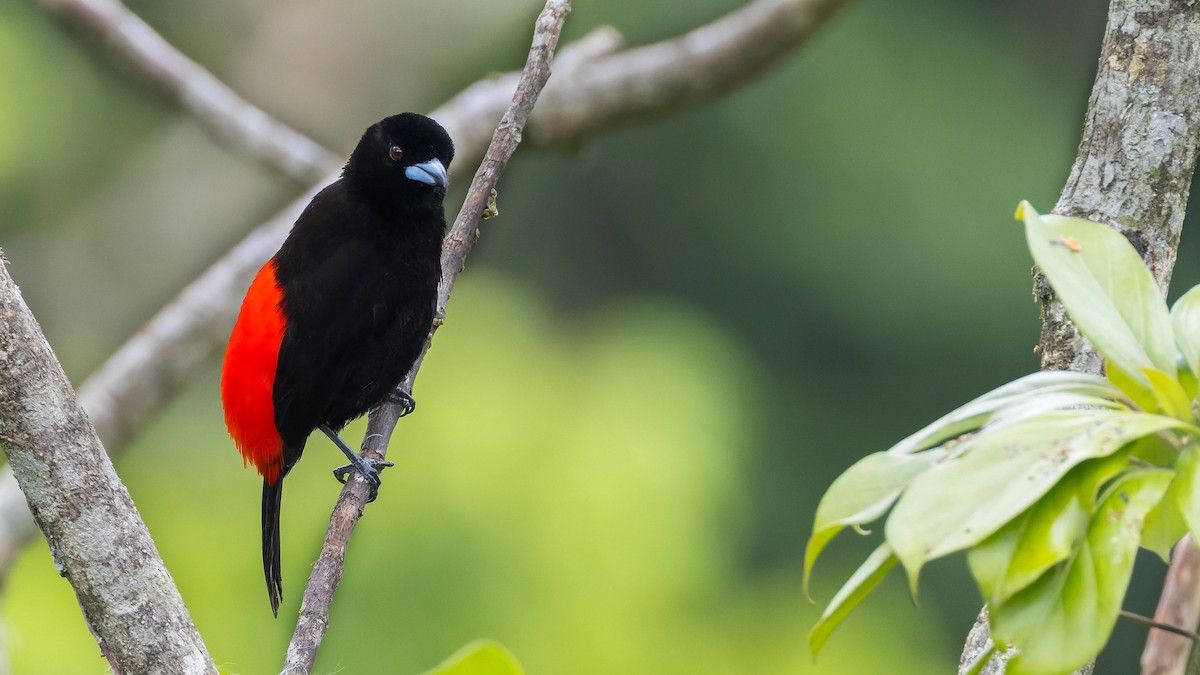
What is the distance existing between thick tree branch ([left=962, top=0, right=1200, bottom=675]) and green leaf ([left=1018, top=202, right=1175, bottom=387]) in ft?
1.75

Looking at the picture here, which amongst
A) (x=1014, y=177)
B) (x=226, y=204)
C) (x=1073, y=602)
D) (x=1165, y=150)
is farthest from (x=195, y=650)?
(x=1014, y=177)

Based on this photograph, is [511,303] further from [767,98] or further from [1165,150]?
[1165,150]

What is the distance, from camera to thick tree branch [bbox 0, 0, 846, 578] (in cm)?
357

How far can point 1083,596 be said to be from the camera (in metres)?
0.82

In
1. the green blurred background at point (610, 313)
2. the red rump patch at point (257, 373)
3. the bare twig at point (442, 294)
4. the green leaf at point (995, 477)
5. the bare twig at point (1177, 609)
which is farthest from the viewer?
the green blurred background at point (610, 313)

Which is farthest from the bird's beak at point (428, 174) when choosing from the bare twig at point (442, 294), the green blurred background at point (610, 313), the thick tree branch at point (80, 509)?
the green blurred background at point (610, 313)

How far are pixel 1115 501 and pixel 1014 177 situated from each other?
9.00m

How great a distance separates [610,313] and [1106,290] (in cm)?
799

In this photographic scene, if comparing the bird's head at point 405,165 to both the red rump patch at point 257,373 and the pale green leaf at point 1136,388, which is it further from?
the pale green leaf at point 1136,388

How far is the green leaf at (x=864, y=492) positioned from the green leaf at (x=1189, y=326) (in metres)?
0.21

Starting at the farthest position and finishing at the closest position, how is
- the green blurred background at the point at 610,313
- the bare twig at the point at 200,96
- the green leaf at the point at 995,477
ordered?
the green blurred background at the point at 610,313
the bare twig at the point at 200,96
the green leaf at the point at 995,477

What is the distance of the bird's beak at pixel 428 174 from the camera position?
90.8 inches

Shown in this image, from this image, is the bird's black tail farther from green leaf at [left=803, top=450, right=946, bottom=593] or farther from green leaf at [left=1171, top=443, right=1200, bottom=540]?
green leaf at [left=1171, top=443, right=1200, bottom=540]

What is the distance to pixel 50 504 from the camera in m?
1.20
